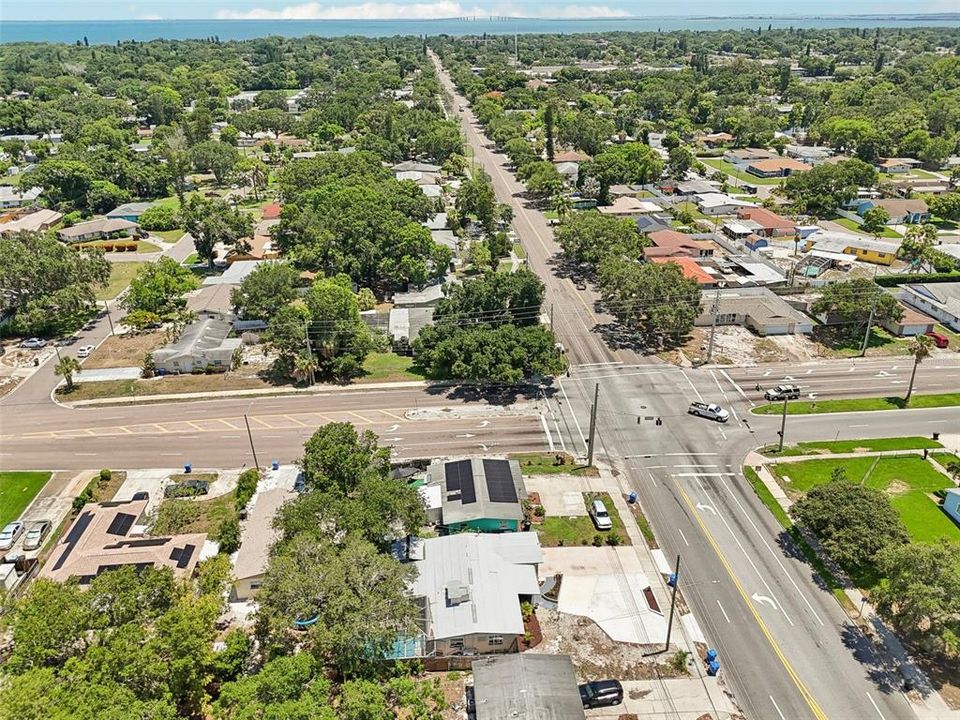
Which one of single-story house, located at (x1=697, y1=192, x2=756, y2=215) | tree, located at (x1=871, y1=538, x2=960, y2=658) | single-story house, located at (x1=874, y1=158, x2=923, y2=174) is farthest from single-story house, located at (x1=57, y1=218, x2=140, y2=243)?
single-story house, located at (x1=874, y1=158, x2=923, y2=174)

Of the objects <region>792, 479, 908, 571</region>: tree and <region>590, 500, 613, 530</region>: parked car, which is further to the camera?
<region>590, 500, 613, 530</region>: parked car

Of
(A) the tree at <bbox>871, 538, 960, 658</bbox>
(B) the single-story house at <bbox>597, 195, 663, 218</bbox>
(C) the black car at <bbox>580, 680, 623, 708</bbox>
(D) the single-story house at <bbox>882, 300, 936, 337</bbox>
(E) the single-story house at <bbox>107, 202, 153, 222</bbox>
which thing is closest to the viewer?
(C) the black car at <bbox>580, 680, 623, 708</bbox>

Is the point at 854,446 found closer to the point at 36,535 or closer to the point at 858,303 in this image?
the point at 858,303

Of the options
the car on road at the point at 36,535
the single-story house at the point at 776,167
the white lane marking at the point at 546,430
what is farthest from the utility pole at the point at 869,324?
the single-story house at the point at 776,167

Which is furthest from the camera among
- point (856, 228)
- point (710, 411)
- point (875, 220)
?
point (856, 228)

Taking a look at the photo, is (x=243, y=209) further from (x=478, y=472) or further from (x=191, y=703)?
(x=191, y=703)

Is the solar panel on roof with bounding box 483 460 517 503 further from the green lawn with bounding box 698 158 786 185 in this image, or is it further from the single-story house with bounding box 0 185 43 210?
the single-story house with bounding box 0 185 43 210

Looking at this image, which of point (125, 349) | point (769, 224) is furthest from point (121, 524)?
point (769, 224)
